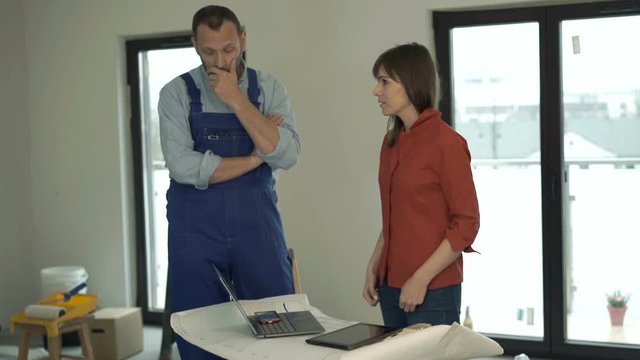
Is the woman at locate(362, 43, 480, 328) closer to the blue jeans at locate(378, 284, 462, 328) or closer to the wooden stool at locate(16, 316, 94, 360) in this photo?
the blue jeans at locate(378, 284, 462, 328)

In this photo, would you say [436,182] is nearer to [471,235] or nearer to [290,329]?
[471,235]

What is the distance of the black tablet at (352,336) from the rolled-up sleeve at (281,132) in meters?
0.69

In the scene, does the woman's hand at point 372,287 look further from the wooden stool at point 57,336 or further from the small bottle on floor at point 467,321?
the wooden stool at point 57,336

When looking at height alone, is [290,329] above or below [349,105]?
below

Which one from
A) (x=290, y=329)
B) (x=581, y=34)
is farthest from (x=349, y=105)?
(x=290, y=329)

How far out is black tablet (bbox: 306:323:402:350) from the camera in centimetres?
165

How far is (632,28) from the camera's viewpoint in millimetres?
4086

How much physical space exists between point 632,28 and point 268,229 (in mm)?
2717

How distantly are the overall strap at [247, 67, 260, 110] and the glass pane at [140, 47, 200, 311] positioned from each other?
2.87 meters

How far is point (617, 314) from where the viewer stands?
4250 mm

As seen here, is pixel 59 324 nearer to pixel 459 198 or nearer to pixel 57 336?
pixel 57 336

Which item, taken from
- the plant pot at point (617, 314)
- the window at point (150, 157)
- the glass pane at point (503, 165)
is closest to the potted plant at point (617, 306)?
the plant pot at point (617, 314)

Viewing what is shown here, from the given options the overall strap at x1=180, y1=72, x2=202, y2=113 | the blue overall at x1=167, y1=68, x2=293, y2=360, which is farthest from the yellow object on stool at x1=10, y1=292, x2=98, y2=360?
the overall strap at x1=180, y1=72, x2=202, y2=113

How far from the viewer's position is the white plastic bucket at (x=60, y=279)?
192 inches
